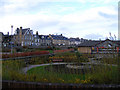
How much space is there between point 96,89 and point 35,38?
5047cm

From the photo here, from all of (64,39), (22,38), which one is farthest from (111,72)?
(64,39)

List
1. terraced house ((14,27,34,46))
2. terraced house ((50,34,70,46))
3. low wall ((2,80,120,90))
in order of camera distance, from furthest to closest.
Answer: terraced house ((50,34,70,46)) < terraced house ((14,27,34,46)) < low wall ((2,80,120,90))

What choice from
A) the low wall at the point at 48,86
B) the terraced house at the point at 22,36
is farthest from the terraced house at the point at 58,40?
the low wall at the point at 48,86

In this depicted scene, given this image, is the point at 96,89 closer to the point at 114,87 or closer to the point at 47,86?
the point at 114,87

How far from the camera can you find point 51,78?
4.45 metres

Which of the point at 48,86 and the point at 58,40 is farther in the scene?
the point at 58,40

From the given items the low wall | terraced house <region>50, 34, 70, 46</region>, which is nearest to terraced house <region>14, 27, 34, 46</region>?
terraced house <region>50, 34, 70, 46</region>

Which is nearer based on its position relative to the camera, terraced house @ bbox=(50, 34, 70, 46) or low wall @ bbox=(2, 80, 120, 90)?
low wall @ bbox=(2, 80, 120, 90)

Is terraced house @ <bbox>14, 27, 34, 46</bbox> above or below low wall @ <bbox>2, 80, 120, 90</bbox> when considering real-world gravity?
above

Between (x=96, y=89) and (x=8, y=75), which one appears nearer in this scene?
(x=96, y=89)

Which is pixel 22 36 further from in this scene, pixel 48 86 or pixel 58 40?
pixel 48 86

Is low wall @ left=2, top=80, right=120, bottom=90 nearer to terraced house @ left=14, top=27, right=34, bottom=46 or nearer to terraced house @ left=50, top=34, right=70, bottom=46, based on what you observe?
terraced house @ left=14, top=27, right=34, bottom=46

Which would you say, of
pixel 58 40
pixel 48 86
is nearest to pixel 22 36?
pixel 58 40

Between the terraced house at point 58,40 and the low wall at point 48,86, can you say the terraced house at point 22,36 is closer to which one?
the terraced house at point 58,40
